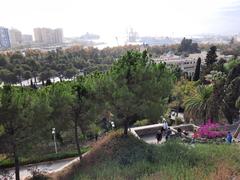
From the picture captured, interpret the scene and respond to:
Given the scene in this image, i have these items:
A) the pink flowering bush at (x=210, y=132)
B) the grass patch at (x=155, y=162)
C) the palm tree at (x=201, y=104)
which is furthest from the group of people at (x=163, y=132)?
the grass patch at (x=155, y=162)

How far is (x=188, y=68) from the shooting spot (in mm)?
67625

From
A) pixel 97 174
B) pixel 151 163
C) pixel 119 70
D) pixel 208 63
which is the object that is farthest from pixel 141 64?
pixel 208 63

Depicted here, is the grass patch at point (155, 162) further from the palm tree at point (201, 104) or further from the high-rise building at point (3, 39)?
the high-rise building at point (3, 39)

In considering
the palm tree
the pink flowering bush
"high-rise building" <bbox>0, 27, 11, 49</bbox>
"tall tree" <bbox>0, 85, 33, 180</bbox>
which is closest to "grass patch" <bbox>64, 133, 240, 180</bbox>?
"tall tree" <bbox>0, 85, 33, 180</bbox>

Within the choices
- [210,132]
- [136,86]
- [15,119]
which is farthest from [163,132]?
[15,119]

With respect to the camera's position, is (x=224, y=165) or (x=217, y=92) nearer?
(x=224, y=165)

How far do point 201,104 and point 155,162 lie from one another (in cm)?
1005

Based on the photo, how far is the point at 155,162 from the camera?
11.3 metres

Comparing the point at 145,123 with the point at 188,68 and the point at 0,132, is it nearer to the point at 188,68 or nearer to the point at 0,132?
the point at 0,132

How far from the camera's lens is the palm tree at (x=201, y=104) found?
20.2 metres

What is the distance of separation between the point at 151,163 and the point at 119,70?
13.8 feet

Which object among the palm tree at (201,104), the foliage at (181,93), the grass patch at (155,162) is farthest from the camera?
the foliage at (181,93)

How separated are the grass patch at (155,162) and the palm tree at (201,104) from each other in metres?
8.00

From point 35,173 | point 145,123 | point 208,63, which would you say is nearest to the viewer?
point 35,173
